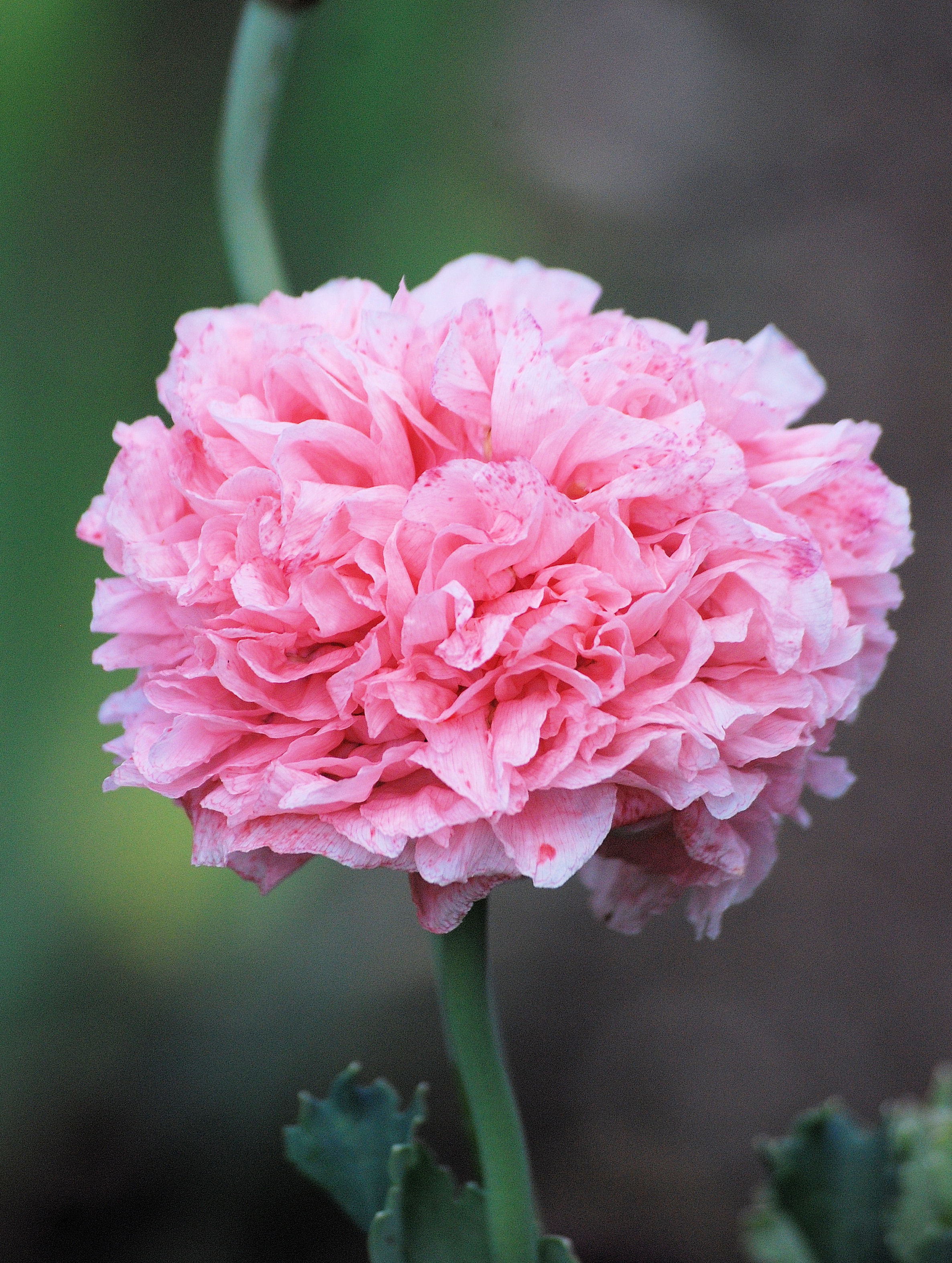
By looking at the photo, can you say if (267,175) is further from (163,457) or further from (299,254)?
(163,457)

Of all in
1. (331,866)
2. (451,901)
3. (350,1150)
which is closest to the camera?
(451,901)

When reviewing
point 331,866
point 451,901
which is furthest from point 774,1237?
point 331,866

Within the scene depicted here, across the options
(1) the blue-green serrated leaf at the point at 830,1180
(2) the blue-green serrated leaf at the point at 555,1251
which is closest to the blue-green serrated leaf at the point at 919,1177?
(1) the blue-green serrated leaf at the point at 830,1180

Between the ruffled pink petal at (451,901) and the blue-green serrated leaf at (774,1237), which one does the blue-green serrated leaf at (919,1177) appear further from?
the ruffled pink petal at (451,901)

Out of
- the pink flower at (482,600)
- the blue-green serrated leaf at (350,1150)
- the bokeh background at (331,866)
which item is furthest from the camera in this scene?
the bokeh background at (331,866)

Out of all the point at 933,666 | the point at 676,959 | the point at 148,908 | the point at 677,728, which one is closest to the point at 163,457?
the point at 677,728

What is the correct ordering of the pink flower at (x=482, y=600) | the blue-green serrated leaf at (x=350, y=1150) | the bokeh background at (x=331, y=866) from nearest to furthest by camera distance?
1. the pink flower at (x=482, y=600)
2. the blue-green serrated leaf at (x=350, y=1150)
3. the bokeh background at (x=331, y=866)

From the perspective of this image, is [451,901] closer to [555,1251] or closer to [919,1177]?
[555,1251]
